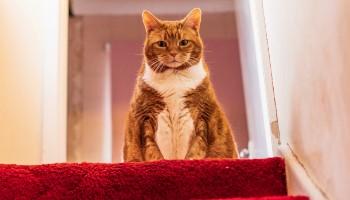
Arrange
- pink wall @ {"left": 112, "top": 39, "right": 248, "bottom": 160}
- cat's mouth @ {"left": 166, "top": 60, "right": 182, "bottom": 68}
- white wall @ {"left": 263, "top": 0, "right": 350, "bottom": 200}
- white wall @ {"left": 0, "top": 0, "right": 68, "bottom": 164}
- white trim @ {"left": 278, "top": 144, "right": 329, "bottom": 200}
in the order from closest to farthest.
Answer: white wall @ {"left": 263, "top": 0, "right": 350, "bottom": 200}, white trim @ {"left": 278, "top": 144, "right": 329, "bottom": 200}, white wall @ {"left": 0, "top": 0, "right": 68, "bottom": 164}, cat's mouth @ {"left": 166, "top": 60, "right": 182, "bottom": 68}, pink wall @ {"left": 112, "top": 39, "right": 248, "bottom": 160}

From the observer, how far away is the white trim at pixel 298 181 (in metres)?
0.90

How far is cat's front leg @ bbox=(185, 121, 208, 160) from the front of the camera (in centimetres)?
138

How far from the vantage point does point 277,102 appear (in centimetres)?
124

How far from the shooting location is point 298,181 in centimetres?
96

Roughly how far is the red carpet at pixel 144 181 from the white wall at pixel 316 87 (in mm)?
96

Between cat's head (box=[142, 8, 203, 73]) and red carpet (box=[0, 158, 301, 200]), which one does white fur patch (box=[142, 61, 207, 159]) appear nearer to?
cat's head (box=[142, 8, 203, 73])

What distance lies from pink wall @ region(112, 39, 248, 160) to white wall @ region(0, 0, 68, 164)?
3.72ft

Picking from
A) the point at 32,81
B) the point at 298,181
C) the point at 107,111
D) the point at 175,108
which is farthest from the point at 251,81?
the point at 298,181

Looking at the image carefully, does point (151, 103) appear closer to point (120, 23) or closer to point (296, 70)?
point (296, 70)

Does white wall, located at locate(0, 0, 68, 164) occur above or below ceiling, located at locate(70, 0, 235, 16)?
below

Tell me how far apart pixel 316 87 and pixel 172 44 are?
69 centimetres

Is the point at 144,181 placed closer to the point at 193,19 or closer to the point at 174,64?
the point at 174,64

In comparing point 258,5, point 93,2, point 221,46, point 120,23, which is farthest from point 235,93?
point 258,5

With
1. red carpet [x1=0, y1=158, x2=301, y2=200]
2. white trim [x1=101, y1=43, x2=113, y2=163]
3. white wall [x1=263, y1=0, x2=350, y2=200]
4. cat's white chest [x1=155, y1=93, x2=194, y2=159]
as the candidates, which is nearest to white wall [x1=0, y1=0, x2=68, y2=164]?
red carpet [x1=0, y1=158, x2=301, y2=200]
